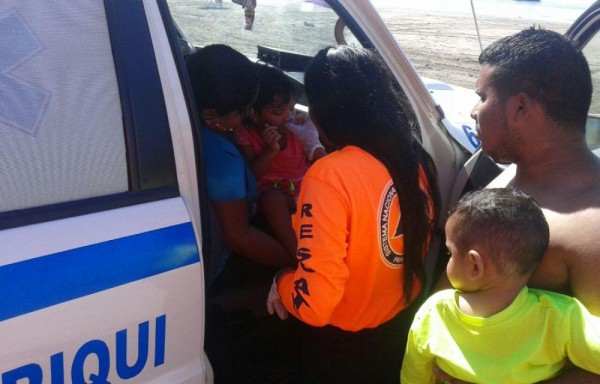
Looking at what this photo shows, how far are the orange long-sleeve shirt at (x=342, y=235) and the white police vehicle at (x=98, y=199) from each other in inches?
11.9

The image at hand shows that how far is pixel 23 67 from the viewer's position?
4.78ft

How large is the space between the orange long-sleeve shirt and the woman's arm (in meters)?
0.36

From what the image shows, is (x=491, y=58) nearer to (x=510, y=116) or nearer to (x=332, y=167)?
(x=510, y=116)

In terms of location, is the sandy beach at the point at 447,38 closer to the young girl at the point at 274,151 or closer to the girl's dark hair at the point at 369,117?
the young girl at the point at 274,151

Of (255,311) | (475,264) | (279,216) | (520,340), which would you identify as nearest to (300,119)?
(279,216)

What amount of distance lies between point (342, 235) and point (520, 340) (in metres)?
0.55

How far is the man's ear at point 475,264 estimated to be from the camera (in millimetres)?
1596

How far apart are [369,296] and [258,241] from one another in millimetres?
528

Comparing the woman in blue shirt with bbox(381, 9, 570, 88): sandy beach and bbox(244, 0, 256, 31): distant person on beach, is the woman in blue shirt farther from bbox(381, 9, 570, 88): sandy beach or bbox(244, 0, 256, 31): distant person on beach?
bbox(381, 9, 570, 88): sandy beach

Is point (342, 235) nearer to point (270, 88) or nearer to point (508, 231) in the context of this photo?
point (508, 231)

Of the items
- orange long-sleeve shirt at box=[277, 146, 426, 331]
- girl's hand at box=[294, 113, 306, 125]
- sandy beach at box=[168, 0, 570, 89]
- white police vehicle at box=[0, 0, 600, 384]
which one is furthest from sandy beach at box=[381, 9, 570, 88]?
white police vehicle at box=[0, 0, 600, 384]

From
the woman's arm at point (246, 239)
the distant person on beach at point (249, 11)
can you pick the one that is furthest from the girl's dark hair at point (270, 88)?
the woman's arm at point (246, 239)

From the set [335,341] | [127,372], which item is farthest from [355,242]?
[127,372]

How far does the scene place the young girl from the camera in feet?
8.18
